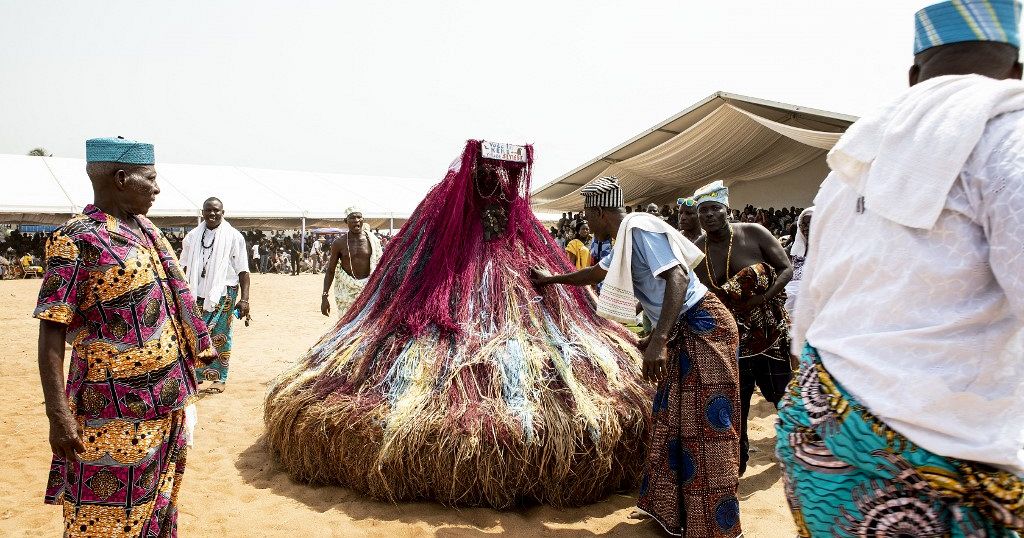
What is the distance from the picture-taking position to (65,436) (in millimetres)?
2223

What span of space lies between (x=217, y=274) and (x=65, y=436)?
4371 mm

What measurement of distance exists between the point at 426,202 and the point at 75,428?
2793 mm

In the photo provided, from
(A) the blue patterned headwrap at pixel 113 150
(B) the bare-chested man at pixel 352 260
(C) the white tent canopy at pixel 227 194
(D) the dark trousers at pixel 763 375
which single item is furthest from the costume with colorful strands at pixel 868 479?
→ (C) the white tent canopy at pixel 227 194

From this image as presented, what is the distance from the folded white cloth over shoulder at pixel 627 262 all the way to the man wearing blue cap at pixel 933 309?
170 cm

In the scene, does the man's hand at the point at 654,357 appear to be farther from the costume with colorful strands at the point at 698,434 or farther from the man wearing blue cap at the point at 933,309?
the man wearing blue cap at the point at 933,309

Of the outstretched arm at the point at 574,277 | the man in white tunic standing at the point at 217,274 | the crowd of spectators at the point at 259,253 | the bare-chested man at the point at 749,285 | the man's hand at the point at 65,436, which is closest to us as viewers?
the man's hand at the point at 65,436

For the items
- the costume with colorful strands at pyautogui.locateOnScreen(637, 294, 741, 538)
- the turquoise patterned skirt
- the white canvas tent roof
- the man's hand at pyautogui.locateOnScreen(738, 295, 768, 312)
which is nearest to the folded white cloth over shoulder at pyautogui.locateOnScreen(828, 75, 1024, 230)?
the costume with colorful strands at pyautogui.locateOnScreen(637, 294, 741, 538)

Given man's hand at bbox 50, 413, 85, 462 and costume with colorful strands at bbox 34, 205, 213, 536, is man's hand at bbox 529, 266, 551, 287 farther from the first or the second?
man's hand at bbox 50, 413, 85, 462

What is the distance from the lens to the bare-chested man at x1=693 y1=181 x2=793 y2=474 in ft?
14.5

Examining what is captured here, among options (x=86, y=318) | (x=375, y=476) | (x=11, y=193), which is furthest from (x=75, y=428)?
(x=11, y=193)

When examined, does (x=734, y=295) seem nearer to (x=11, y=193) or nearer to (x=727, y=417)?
(x=727, y=417)

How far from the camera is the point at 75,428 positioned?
2.25 m

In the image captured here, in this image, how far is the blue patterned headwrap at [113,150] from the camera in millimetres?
2467

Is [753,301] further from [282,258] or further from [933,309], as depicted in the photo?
[282,258]
